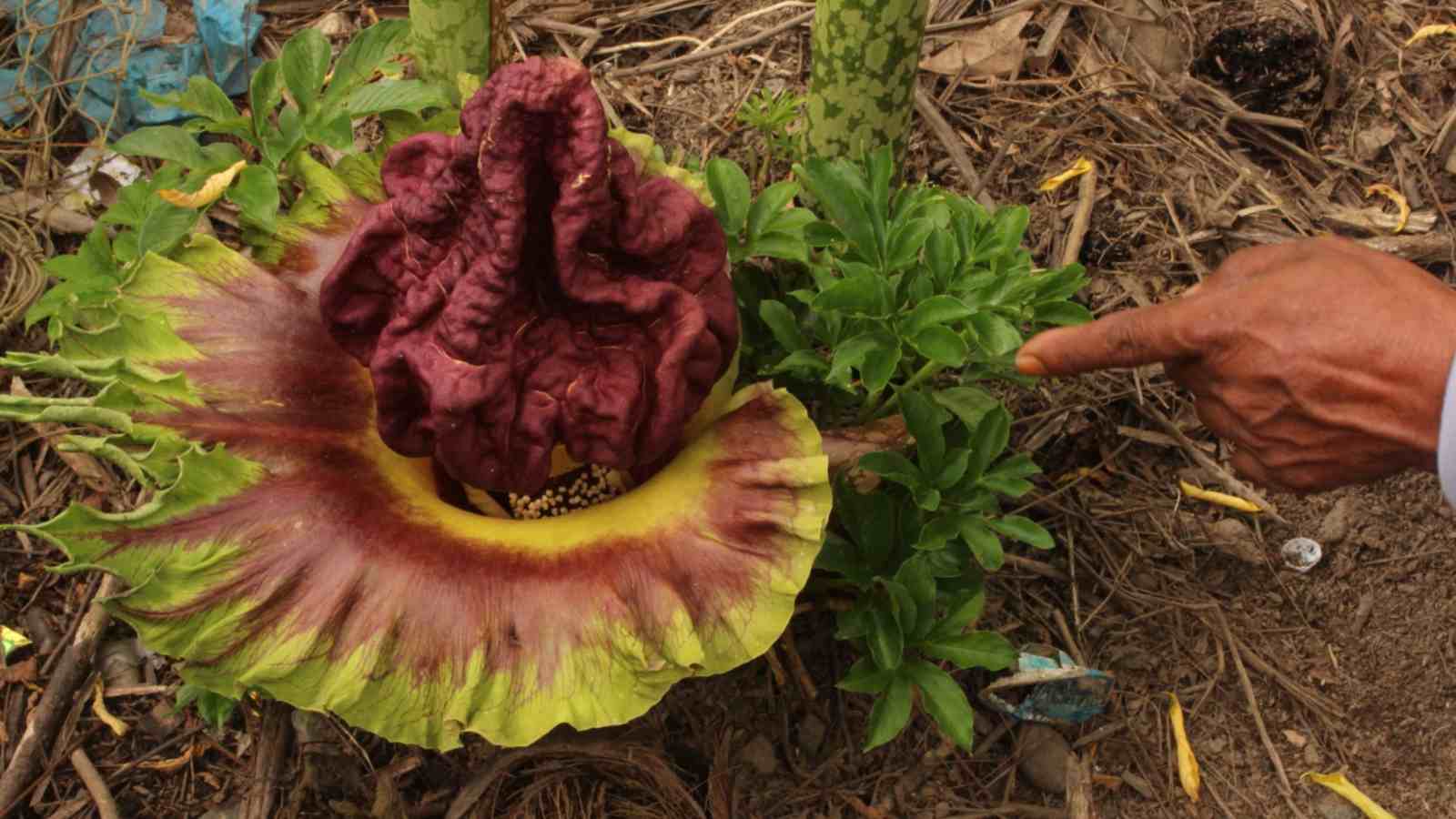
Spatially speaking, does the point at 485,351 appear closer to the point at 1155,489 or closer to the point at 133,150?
the point at 133,150

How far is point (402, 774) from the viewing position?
9.62 ft

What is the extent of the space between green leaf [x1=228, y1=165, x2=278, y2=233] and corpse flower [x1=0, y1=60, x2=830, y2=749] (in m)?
0.11

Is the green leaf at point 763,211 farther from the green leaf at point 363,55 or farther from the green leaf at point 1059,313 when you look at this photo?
the green leaf at point 363,55

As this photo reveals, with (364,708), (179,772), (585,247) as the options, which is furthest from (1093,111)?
(179,772)

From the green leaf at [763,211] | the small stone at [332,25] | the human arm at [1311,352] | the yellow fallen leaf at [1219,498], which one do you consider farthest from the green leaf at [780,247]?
the small stone at [332,25]

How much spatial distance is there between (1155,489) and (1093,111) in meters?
1.34

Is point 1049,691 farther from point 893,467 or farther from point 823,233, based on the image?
point 823,233

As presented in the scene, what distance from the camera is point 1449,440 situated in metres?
2.13

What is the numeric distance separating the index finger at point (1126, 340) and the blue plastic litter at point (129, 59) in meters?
2.88

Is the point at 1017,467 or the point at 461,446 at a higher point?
the point at 461,446

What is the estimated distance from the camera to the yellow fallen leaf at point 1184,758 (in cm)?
313

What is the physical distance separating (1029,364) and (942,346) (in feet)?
0.58

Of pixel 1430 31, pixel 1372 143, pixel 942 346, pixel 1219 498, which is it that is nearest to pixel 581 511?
pixel 942 346

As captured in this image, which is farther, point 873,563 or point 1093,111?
point 1093,111
